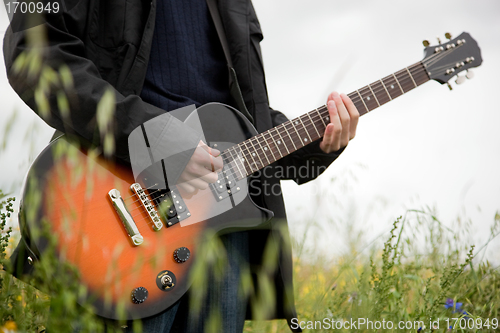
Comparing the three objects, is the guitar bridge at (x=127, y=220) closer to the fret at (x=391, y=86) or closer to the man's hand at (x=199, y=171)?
the man's hand at (x=199, y=171)

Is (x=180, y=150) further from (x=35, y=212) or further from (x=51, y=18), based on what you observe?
(x=51, y=18)

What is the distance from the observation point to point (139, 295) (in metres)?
1.06

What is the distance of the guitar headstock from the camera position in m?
1.86

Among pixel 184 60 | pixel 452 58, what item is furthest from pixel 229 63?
pixel 452 58

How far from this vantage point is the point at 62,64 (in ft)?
3.62

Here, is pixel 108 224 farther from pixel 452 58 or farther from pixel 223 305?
pixel 452 58

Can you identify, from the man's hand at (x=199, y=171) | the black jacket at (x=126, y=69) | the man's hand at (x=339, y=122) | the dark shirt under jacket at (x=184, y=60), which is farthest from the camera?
the man's hand at (x=339, y=122)

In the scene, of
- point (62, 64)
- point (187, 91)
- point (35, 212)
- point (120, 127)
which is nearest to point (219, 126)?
point (187, 91)

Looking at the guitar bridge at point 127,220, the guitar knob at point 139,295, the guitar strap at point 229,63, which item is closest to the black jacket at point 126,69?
the guitar strap at point 229,63

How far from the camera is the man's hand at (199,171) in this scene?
3.99ft

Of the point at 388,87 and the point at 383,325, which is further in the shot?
the point at 388,87

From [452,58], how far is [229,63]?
1152mm

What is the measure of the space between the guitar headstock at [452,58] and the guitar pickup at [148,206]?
1447mm

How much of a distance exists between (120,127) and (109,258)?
1.22 ft
